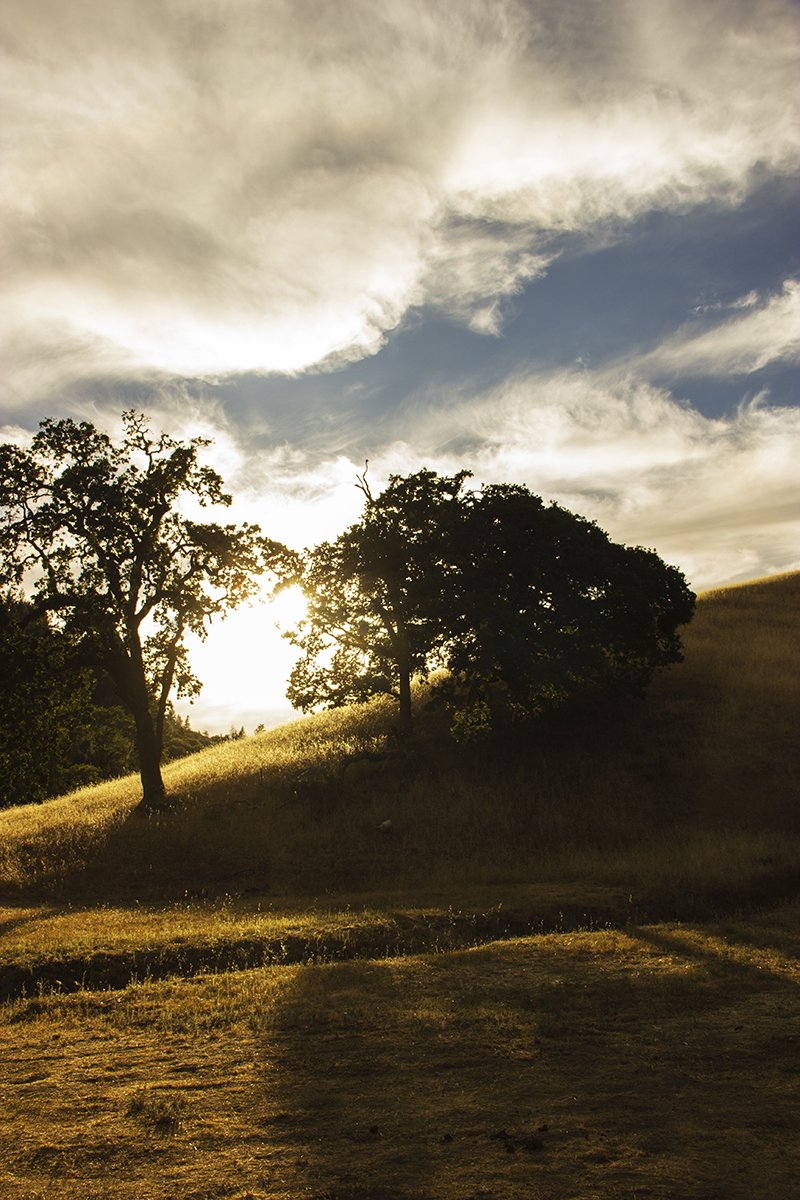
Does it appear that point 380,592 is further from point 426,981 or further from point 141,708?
point 426,981

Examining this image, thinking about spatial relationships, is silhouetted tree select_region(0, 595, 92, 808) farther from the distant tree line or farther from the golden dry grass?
the golden dry grass

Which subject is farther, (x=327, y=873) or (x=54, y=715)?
(x=54, y=715)

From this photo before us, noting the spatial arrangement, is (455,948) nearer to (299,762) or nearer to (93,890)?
(93,890)

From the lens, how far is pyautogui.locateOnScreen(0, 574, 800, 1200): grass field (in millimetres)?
4754

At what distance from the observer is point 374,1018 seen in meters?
7.50

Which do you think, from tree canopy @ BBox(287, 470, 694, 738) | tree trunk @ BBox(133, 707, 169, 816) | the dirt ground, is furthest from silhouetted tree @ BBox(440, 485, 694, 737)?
the dirt ground

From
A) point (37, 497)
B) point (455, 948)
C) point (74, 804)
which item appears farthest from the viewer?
point (74, 804)

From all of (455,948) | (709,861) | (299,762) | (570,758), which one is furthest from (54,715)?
(709,861)

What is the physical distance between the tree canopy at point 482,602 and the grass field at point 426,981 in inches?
128

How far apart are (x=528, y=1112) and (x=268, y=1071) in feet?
8.01

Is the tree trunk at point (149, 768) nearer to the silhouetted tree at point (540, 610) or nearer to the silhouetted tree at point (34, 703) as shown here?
the silhouetted tree at point (34, 703)

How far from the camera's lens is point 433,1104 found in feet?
17.9

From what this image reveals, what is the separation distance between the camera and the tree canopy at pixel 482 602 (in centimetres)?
2481

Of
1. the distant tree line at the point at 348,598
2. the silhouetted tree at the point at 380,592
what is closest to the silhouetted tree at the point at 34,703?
the distant tree line at the point at 348,598
